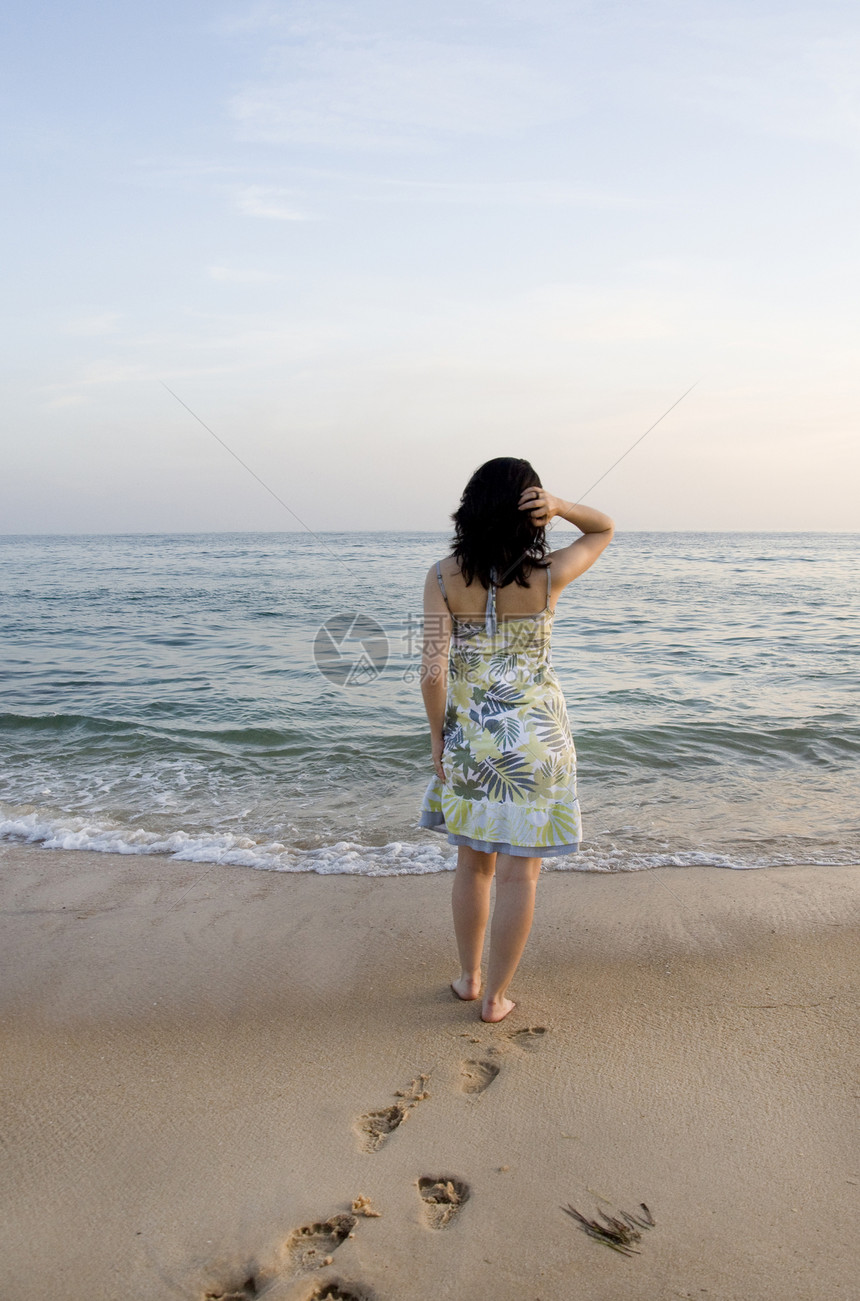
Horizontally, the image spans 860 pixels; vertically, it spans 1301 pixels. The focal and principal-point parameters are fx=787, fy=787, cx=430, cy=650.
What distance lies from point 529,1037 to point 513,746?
904 mm

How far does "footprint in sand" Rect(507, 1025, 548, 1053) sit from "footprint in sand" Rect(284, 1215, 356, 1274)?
0.78 metres

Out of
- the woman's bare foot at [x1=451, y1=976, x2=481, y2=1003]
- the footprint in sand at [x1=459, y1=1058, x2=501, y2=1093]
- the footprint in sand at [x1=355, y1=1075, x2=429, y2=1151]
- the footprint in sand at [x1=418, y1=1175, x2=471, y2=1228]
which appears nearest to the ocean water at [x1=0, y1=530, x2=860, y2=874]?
the woman's bare foot at [x1=451, y1=976, x2=481, y2=1003]

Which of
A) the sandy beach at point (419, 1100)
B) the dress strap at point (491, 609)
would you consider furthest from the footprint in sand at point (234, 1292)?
the dress strap at point (491, 609)

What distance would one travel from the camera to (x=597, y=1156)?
6.30ft

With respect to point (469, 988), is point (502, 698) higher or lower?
higher

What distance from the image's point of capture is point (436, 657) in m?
2.45

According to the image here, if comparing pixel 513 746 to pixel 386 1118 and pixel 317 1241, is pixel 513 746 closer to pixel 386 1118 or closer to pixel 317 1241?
pixel 386 1118

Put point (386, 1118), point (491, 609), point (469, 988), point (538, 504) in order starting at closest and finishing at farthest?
point (386, 1118) < point (538, 504) < point (491, 609) < point (469, 988)

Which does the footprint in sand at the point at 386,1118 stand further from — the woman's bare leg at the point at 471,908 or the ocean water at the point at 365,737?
the ocean water at the point at 365,737

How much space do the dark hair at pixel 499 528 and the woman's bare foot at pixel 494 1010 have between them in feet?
4.38

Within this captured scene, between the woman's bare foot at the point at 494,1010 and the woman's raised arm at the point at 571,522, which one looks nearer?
the woman's raised arm at the point at 571,522

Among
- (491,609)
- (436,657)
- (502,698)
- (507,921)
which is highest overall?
(491,609)

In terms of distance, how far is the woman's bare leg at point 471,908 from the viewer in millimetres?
2514

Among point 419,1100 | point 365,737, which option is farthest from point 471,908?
→ point 365,737
